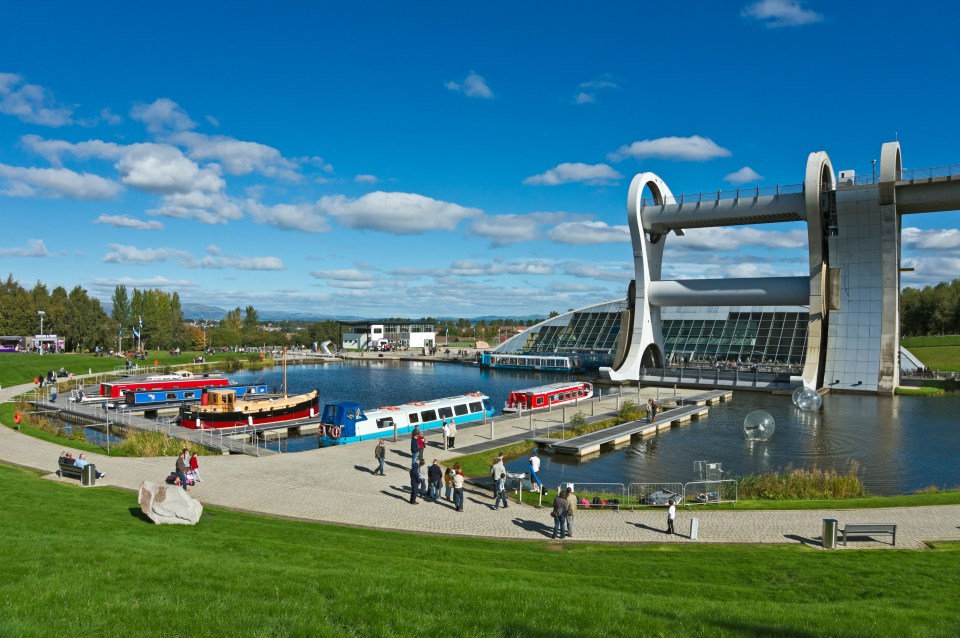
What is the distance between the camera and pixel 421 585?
982 cm

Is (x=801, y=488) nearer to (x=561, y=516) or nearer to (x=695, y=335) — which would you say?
(x=561, y=516)

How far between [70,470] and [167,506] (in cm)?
929

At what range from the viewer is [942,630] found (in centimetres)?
890

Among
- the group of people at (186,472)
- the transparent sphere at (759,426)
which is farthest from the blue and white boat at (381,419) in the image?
the transparent sphere at (759,426)

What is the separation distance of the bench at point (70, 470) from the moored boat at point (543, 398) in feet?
79.1

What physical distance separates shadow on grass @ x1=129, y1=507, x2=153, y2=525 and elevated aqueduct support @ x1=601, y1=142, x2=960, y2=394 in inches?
1985

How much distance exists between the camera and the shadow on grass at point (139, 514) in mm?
15531

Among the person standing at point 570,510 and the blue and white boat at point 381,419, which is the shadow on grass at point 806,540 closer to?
the person standing at point 570,510

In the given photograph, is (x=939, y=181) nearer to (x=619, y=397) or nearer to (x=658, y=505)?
(x=619, y=397)

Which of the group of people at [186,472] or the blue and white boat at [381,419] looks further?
the blue and white boat at [381,419]

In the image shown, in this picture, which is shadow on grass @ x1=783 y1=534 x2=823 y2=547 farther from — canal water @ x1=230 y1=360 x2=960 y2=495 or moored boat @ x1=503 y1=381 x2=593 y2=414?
moored boat @ x1=503 y1=381 x2=593 y2=414

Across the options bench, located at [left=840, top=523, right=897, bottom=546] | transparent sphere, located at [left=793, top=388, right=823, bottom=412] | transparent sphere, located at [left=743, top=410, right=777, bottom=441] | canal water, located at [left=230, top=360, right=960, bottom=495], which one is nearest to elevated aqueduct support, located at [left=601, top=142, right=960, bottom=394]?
canal water, located at [left=230, top=360, right=960, bottom=495]

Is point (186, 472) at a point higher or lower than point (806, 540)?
higher

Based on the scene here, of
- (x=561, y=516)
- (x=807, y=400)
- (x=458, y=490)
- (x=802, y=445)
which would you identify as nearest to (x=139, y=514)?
(x=458, y=490)
